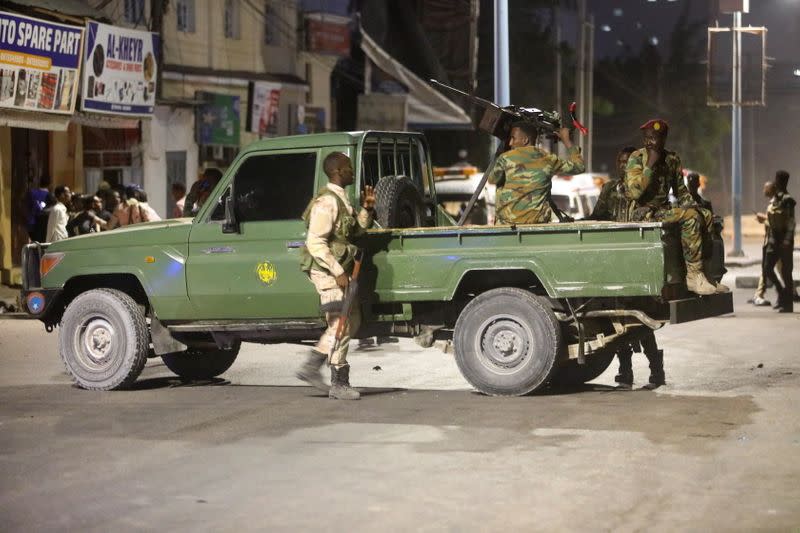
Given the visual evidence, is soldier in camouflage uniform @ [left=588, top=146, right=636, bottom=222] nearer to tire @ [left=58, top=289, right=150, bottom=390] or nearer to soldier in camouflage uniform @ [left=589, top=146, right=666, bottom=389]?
soldier in camouflage uniform @ [left=589, top=146, right=666, bottom=389]

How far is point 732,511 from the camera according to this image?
7.42 metres

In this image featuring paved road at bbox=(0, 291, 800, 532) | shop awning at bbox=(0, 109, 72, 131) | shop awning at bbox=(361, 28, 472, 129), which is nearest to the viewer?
paved road at bbox=(0, 291, 800, 532)

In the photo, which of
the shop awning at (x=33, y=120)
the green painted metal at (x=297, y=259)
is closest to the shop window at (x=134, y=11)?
the shop awning at (x=33, y=120)

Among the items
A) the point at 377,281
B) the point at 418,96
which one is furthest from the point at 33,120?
the point at 418,96

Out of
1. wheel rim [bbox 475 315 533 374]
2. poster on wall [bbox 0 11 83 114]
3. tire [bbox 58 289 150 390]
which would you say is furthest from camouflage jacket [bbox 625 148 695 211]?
poster on wall [bbox 0 11 83 114]

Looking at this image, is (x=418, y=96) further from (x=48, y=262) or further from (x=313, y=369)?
(x=313, y=369)

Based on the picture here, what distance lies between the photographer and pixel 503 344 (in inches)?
456

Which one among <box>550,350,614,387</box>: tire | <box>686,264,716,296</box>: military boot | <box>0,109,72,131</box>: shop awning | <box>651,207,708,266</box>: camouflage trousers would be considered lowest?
<box>550,350,614,387</box>: tire

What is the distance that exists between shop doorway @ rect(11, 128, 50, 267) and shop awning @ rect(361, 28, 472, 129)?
483 inches

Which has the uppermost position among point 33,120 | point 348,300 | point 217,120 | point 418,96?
point 418,96

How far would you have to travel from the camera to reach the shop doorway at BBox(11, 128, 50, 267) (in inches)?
1072

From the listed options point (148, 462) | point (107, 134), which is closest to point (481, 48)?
point (107, 134)

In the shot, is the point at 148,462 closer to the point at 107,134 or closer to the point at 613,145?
the point at 107,134

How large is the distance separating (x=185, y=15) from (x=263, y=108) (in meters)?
3.26
